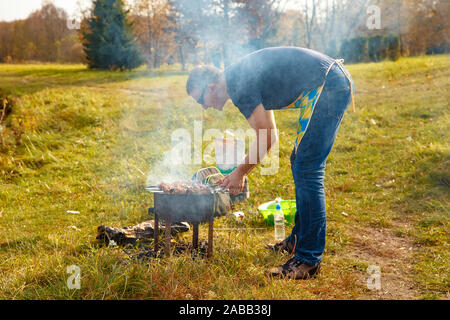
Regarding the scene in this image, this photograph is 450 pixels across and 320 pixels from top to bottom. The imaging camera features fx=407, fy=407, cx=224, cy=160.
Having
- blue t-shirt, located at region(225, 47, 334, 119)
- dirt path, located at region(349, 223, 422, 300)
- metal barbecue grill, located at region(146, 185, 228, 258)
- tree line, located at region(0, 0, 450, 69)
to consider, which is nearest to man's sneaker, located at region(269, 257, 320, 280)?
dirt path, located at region(349, 223, 422, 300)

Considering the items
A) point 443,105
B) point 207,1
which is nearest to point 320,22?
point 207,1

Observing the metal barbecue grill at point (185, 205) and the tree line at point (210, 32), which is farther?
the tree line at point (210, 32)

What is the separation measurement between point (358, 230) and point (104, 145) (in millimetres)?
4851

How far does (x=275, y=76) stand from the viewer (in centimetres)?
300

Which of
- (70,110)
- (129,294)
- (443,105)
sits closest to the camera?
(129,294)

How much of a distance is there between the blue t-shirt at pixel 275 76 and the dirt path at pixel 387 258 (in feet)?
5.21

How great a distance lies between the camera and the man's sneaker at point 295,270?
3.09 m

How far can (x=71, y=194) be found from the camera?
5625mm

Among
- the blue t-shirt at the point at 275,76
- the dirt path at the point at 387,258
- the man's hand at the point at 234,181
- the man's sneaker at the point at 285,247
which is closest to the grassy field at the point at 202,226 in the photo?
the dirt path at the point at 387,258

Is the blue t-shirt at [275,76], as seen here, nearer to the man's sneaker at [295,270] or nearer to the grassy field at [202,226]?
the man's sneaker at [295,270]

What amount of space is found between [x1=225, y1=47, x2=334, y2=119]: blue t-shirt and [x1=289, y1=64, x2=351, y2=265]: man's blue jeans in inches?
5.0

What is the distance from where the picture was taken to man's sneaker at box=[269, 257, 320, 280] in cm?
309

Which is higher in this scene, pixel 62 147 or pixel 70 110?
pixel 70 110

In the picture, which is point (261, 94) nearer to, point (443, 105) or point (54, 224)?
point (54, 224)
